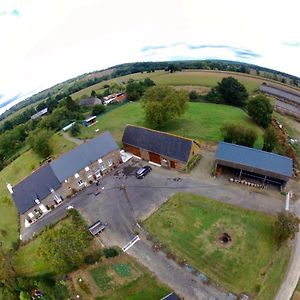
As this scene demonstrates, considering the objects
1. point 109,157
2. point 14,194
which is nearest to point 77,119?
point 109,157

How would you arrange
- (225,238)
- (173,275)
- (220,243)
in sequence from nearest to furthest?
(173,275) → (220,243) → (225,238)

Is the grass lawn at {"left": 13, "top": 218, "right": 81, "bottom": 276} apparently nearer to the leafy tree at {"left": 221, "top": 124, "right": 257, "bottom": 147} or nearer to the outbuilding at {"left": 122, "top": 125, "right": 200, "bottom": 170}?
the outbuilding at {"left": 122, "top": 125, "right": 200, "bottom": 170}

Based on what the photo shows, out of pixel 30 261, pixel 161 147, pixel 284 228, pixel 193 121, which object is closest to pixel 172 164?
pixel 161 147

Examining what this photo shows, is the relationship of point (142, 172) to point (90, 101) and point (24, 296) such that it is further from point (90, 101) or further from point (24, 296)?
point (90, 101)

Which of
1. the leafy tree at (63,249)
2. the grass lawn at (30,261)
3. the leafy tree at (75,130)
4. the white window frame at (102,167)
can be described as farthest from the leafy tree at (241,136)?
the leafy tree at (75,130)

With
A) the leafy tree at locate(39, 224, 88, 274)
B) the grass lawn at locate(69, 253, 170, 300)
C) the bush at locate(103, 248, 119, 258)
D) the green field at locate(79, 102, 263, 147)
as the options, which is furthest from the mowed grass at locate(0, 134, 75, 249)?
the bush at locate(103, 248, 119, 258)
